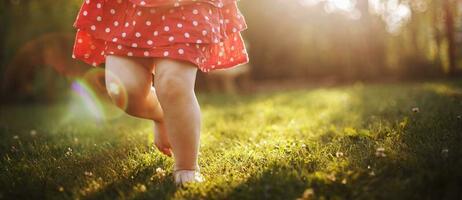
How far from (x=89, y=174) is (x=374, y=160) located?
137 cm

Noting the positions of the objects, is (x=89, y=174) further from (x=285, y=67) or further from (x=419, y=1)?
(x=285, y=67)

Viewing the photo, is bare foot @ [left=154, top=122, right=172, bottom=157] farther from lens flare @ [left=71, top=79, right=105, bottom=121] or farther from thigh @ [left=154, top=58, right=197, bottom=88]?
lens flare @ [left=71, top=79, right=105, bottom=121]

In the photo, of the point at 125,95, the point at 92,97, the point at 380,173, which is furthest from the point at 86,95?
the point at 380,173

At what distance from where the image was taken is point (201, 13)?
222 cm

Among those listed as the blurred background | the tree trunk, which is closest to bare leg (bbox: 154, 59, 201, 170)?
the blurred background

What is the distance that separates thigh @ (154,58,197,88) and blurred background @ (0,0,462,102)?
5.89m

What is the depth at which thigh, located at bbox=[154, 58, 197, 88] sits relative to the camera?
2.16m

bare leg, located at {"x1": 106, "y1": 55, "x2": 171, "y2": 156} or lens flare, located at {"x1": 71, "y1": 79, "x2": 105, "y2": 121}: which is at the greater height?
bare leg, located at {"x1": 106, "y1": 55, "x2": 171, "y2": 156}

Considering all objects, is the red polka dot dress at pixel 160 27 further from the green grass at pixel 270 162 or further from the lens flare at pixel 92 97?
the lens flare at pixel 92 97

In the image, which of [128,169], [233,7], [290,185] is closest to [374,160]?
[290,185]

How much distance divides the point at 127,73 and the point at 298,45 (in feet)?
38.9

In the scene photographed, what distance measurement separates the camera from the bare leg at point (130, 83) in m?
2.29

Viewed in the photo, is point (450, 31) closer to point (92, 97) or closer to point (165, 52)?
point (92, 97)

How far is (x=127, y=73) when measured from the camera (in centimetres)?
228
